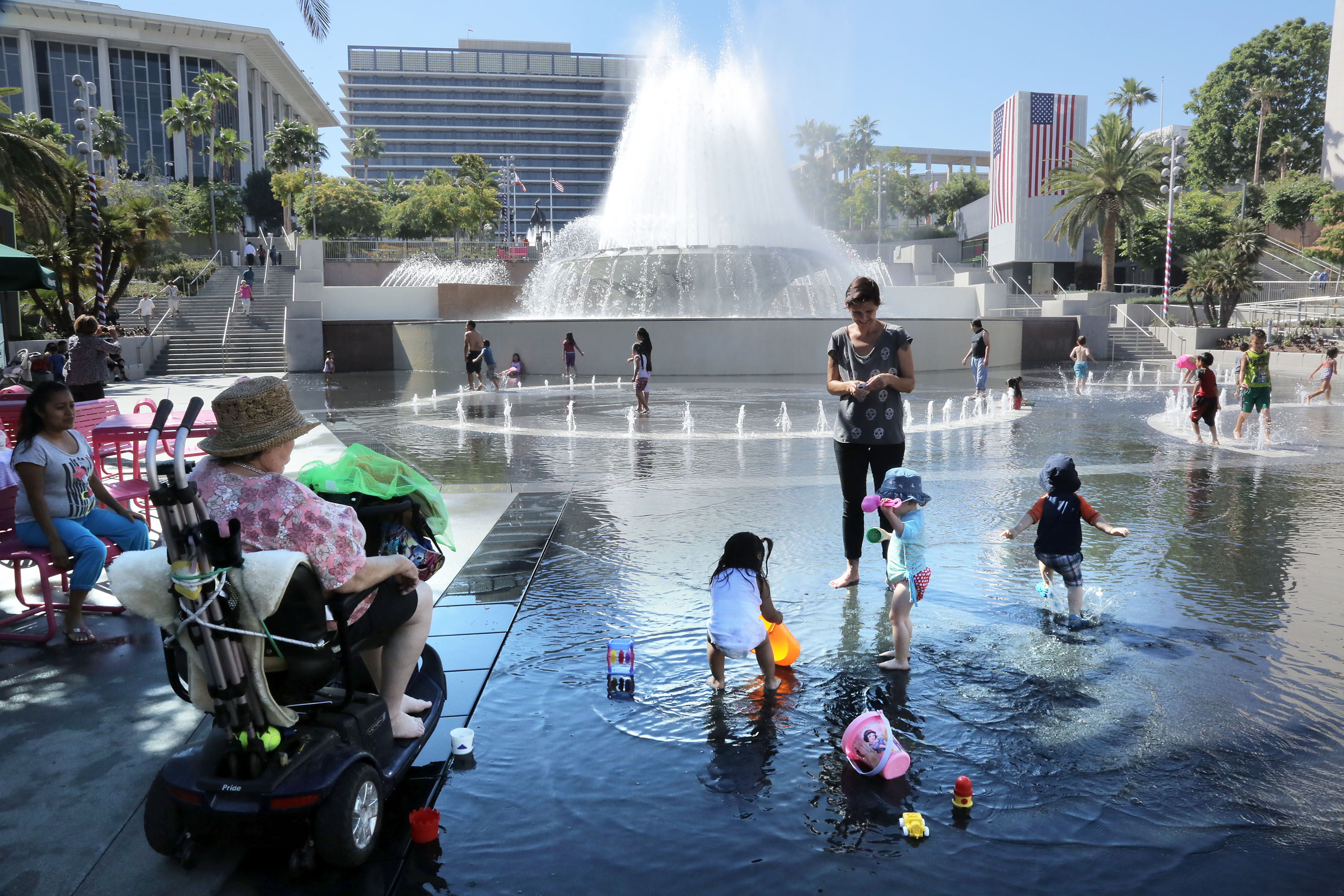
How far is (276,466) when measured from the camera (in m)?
2.85

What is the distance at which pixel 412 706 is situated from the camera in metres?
3.41

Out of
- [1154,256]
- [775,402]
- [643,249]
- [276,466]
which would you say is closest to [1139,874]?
[276,466]

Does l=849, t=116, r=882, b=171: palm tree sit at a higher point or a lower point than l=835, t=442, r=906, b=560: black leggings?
higher

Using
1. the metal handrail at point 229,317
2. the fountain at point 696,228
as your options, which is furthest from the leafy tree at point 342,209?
the fountain at point 696,228

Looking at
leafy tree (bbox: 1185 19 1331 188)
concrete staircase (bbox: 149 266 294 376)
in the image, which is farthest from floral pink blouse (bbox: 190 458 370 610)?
leafy tree (bbox: 1185 19 1331 188)

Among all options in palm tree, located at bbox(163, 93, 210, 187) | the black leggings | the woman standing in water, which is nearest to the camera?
the woman standing in water

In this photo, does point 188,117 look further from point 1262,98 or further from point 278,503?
point 278,503

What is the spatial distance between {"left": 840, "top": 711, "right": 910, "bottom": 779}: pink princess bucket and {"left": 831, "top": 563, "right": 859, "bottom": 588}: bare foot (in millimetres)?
2219

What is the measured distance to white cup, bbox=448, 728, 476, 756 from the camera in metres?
3.40

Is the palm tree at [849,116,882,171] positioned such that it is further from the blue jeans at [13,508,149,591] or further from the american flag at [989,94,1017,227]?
the blue jeans at [13,508,149,591]

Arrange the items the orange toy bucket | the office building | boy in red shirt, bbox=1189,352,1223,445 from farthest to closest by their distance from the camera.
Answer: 1. the office building
2. boy in red shirt, bbox=1189,352,1223,445
3. the orange toy bucket

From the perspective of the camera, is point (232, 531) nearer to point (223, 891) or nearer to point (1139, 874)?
point (223, 891)

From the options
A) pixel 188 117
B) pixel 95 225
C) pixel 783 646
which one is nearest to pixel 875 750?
pixel 783 646

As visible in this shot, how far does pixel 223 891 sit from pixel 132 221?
114 ft
